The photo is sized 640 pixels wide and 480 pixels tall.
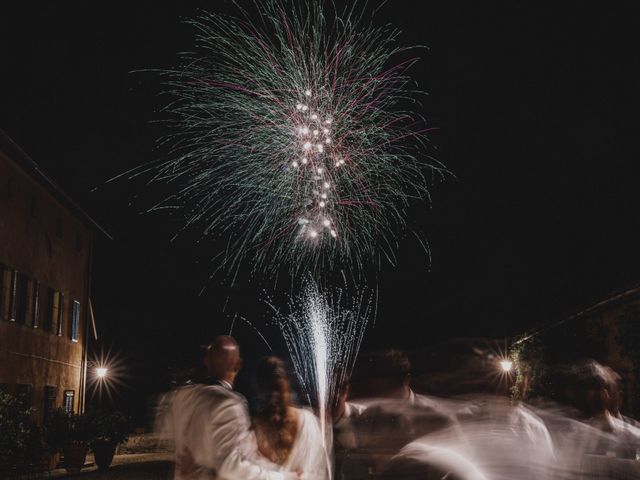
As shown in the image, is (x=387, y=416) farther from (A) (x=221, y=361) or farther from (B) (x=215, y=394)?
(B) (x=215, y=394)

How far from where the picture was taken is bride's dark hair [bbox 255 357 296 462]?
4555 mm

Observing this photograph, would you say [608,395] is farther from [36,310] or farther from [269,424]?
[36,310]

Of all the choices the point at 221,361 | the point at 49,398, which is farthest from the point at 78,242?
the point at 221,361

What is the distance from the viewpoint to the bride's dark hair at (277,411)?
455 centimetres

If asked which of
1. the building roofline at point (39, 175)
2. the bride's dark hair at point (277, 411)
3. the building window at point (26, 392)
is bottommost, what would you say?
the bride's dark hair at point (277, 411)

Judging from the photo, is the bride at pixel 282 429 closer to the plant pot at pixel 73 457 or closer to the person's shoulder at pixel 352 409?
the person's shoulder at pixel 352 409

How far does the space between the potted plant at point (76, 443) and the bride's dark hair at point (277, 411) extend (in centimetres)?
1444

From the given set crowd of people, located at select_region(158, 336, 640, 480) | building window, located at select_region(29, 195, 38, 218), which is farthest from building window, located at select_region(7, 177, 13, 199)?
crowd of people, located at select_region(158, 336, 640, 480)

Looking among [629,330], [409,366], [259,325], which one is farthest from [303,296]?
[259,325]

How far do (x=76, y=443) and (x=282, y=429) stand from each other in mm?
14658

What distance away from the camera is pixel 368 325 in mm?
34156

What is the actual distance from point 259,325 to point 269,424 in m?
46.0

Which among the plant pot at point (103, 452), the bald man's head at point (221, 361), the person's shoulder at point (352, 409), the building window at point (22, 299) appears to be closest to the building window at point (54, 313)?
the building window at point (22, 299)

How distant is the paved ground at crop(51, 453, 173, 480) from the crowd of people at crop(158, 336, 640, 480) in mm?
10511
